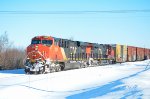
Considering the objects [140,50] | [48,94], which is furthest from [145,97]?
[140,50]

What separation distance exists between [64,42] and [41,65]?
17.5 ft

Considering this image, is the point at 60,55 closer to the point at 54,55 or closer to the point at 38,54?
the point at 54,55

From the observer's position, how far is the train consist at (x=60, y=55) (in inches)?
880

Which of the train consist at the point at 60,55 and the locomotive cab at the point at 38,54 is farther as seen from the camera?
the train consist at the point at 60,55

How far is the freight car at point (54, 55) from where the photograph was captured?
73.0 ft

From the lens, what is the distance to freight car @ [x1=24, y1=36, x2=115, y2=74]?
22266mm

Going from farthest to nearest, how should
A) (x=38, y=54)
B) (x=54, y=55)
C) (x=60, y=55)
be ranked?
(x=60, y=55), (x=54, y=55), (x=38, y=54)

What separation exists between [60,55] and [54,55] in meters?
1.42

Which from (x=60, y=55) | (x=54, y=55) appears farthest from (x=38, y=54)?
(x=60, y=55)

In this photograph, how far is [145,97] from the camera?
8.47 meters

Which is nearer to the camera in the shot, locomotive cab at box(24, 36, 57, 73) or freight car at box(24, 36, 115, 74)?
locomotive cab at box(24, 36, 57, 73)

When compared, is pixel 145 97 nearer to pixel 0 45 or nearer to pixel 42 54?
pixel 42 54

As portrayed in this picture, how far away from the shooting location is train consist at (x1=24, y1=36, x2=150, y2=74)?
73.3ft

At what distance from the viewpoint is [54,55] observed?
23.8m
